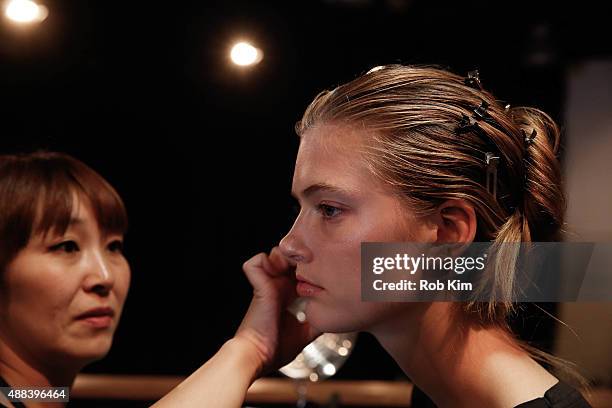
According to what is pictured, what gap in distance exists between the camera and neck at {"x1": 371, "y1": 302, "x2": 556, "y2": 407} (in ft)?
3.67

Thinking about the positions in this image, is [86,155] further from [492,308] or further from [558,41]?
[558,41]

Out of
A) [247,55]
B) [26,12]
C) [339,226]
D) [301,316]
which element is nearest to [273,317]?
[301,316]

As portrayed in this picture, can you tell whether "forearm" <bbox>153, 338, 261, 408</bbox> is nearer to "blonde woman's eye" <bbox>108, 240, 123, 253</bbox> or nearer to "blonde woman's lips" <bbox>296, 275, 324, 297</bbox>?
"blonde woman's lips" <bbox>296, 275, 324, 297</bbox>

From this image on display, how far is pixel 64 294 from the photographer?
3.97 ft

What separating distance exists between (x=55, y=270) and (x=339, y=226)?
17.3 inches

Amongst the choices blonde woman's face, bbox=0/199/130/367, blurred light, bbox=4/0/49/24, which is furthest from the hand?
blurred light, bbox=4/0/49/24

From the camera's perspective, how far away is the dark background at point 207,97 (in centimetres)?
126

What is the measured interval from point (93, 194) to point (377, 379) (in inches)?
21.2

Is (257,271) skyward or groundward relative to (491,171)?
groundward

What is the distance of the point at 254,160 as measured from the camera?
50.0 inches

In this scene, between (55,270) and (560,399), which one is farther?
(55,270)

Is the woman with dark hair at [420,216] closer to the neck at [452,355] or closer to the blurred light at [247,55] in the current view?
the neck at [452,355]

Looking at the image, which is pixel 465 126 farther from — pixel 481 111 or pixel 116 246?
pixel 116 246

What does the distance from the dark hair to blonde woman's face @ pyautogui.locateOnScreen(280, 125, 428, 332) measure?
31 cm
